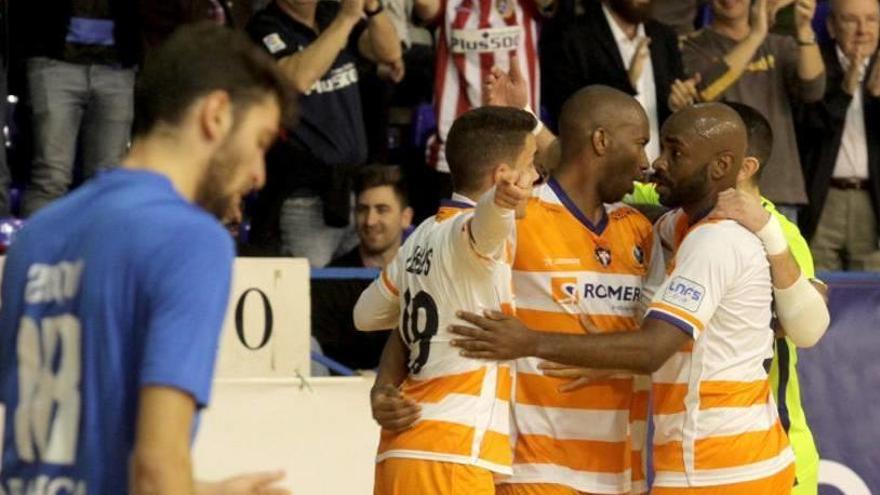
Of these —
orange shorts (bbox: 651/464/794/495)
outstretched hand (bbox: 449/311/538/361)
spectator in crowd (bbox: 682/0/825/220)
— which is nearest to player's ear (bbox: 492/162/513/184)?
outstretched hand (bbox: 449/311/538/361)

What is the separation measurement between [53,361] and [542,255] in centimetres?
262

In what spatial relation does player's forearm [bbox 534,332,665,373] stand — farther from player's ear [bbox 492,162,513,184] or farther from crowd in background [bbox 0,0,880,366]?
crowd in background [bbox 0,0,880,366]

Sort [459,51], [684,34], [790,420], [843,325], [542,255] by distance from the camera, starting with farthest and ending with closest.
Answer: [684,34] → [459,51] → [843,325] → [790,420] → [542,255]

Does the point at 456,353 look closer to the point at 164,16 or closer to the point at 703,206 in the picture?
the point at 703,206

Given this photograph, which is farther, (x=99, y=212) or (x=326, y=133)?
(x=326, y=133)

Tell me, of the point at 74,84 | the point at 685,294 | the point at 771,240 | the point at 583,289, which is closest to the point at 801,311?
the point at 771,240

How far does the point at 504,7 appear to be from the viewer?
9.34m

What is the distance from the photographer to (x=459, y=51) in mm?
9234

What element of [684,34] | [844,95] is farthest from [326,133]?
[844,95]

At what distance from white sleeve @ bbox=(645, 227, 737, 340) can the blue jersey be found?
240 cm

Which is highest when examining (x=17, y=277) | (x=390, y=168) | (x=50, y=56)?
(x=17, y=277)

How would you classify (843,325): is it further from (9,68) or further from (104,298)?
(104,298)

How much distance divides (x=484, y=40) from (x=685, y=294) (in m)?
4.04

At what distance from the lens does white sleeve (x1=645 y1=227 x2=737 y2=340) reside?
5.44 meters
